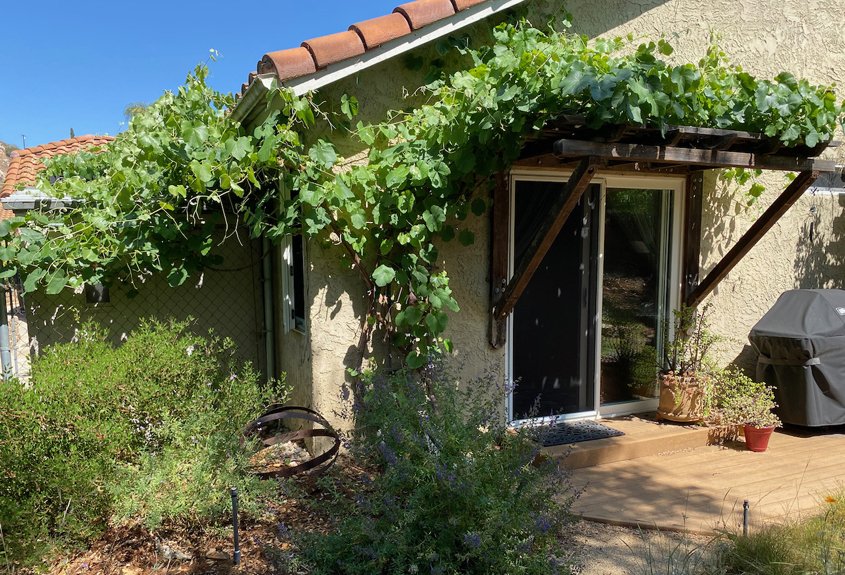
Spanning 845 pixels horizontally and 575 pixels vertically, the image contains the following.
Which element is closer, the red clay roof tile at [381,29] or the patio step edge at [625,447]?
the red clay roof tile at [381,29]

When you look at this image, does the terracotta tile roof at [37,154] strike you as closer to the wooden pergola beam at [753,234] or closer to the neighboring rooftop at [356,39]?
the neighboring rooftop at [356,39]

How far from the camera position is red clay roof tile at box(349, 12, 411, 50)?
4.12 meters

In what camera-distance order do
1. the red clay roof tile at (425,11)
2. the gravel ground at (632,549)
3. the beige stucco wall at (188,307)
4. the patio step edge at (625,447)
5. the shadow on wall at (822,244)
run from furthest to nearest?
the shadow on wall at (822,244) → the beige stucco wall at (188,307) → the patio step edge at (625,447) → the red clay roof tile at (425,11) → the gravel ground at (632,549)

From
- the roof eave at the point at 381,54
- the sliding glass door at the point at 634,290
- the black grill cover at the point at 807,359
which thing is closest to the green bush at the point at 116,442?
the roof eave at the point at 381,54

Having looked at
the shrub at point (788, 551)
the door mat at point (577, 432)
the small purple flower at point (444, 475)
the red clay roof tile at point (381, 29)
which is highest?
the red clay roof tile at point (381, 29)

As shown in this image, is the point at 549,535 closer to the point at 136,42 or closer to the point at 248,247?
the point at 248,247

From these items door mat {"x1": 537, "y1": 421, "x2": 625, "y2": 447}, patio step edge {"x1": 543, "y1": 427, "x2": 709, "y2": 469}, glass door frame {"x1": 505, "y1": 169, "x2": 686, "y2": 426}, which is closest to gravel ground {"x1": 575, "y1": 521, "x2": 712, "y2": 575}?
patio step edge {"x1": 543, "y1": 427, "x2": 709, "y2": 469}

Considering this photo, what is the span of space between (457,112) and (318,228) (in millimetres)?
1318

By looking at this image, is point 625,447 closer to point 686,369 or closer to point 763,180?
point 686,369

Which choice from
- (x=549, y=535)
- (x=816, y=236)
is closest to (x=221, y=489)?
(x=549, y=535)

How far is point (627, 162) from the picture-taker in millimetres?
4582

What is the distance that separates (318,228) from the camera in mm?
4277

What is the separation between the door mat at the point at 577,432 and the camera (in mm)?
5066

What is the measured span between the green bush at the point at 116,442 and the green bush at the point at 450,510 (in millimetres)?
1014
